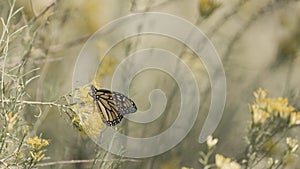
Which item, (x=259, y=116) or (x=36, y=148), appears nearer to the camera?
(x=36, y=148)

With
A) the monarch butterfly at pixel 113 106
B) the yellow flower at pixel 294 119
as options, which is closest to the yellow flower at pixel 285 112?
the yellow flower at pixel 294 119

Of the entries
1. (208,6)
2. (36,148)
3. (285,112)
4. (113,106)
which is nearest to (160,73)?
(208,6)

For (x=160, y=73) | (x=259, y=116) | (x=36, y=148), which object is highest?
(x=160, y=73)

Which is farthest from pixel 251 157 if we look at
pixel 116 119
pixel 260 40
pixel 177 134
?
pixel 260 40

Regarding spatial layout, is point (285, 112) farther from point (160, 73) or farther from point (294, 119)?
point (160, 73)

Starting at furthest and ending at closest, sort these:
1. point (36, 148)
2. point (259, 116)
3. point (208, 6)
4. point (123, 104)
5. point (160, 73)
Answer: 1. point (160, 73)
2. point (208, 6)
3. point (123, 104)
4. point (259, 116)
5. point (36, 148)
